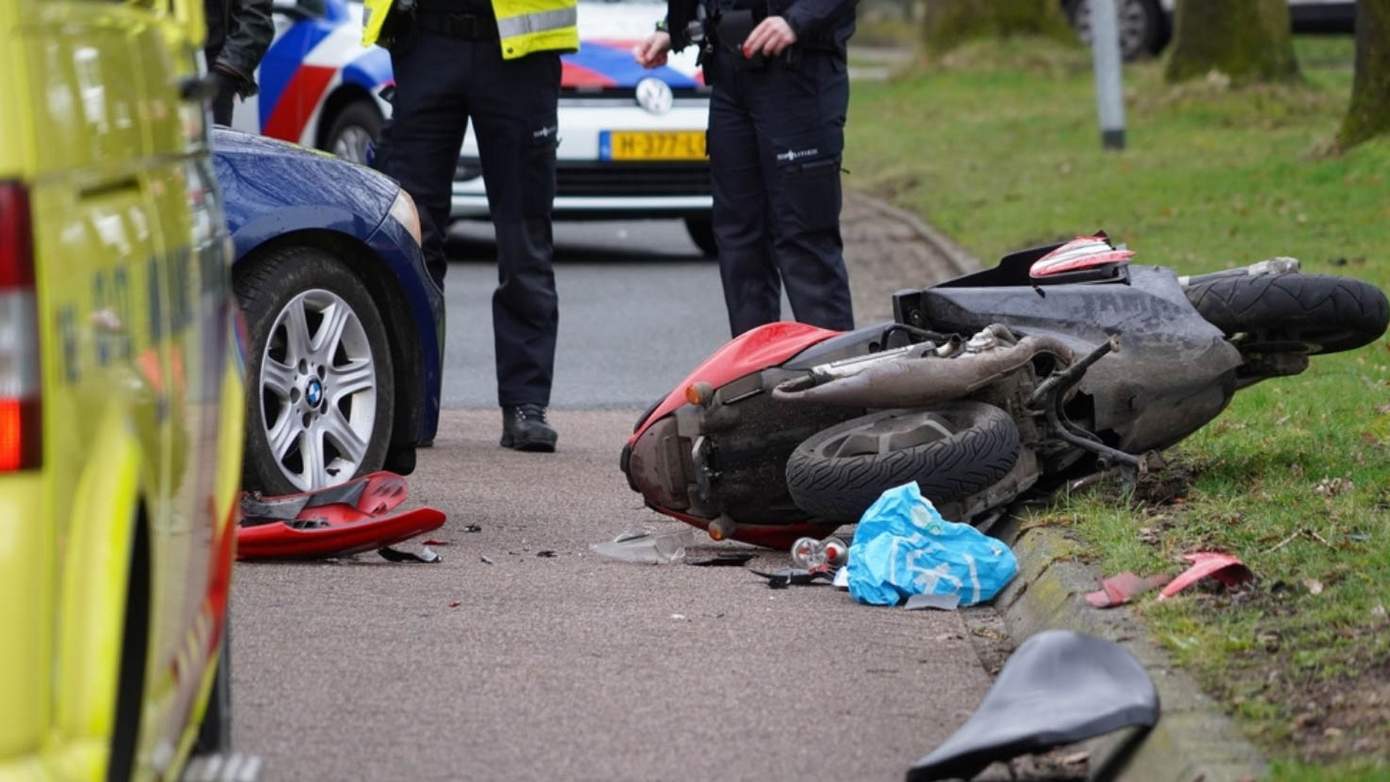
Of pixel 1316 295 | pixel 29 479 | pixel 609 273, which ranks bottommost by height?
pixel 609 273

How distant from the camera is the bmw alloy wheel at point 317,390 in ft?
20.8

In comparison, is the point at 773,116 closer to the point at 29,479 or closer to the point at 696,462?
the point at 696,462

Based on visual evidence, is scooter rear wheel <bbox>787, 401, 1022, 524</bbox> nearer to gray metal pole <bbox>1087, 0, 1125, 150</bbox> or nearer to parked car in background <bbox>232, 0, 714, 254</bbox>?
parked car in background <bbox>232, 0, 714, 254</bbox>

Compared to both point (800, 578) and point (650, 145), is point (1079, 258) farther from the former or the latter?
point (650, 145)

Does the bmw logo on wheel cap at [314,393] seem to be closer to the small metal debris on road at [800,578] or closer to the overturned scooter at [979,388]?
the overturned scooter at [979,388]

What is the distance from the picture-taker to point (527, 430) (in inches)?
311

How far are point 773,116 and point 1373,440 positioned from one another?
2.05m

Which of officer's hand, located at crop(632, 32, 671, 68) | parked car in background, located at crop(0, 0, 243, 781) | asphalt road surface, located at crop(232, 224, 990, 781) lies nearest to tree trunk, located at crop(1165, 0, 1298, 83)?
officer's hand, located at crop(632, 32, 671, 68)

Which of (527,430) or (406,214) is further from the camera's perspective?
(527,430)

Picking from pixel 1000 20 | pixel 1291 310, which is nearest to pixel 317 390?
pixel 1291 310

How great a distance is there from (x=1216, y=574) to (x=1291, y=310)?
56.2 inches

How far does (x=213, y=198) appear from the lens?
150 inches

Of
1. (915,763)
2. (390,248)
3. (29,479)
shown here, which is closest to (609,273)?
(390,248)

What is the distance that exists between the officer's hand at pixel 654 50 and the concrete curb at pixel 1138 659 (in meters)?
2.45
